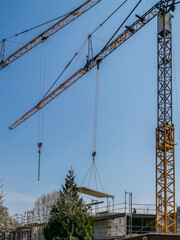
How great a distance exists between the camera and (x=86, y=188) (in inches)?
1666

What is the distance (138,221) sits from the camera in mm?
43188

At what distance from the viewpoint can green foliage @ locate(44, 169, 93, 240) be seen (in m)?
39.4

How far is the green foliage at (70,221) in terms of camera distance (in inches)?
1553

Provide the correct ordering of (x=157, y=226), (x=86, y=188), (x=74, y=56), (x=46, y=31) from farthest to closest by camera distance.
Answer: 1. (x=46, y=31)
2. (x=74, y=56)
3. (x=157, y=226)
4. (x=86, y=188)

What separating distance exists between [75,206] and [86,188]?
275cm

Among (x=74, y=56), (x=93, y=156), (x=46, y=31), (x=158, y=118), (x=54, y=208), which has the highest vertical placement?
(x=46, y=31)

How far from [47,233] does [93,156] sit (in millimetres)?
12153

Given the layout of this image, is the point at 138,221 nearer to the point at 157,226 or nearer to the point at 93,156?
the point at 157,226

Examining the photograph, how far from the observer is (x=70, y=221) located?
131ft

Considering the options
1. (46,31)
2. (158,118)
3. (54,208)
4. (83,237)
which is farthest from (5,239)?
(46,31)

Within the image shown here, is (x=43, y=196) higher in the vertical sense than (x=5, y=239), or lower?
higher

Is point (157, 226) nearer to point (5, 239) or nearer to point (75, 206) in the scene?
point (75, 206)

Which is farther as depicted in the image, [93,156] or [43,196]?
[43,196]

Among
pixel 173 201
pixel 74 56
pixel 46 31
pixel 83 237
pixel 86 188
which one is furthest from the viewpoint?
pixel 46 31
